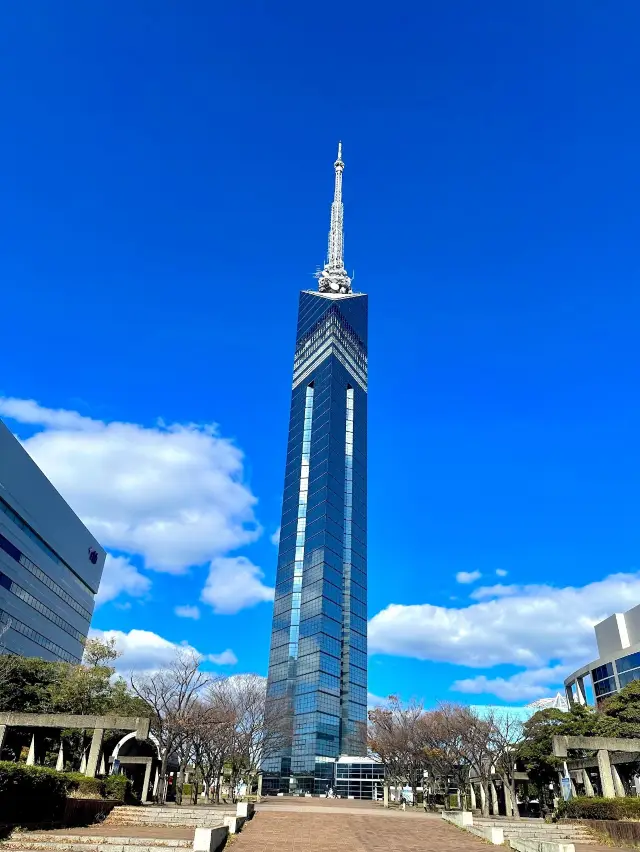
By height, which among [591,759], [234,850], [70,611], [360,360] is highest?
[360,360]

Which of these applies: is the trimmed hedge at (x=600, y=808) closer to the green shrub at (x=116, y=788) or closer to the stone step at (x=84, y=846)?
the stone step at (x=84, y=846)

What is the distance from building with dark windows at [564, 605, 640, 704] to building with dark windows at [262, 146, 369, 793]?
47569 millimetres

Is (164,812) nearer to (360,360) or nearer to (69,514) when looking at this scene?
(69,514)

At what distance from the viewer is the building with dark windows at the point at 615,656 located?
68.8 m

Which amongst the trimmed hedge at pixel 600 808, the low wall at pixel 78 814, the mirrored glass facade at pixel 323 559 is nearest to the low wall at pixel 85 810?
the low wall at pixel 78 814

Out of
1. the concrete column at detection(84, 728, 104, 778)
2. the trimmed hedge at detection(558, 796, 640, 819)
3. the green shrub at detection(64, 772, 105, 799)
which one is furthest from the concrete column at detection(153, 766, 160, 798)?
the trimmed hedge at detection(558, 796, 640, 819)

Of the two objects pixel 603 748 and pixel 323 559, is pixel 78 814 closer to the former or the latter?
pixel 603 748

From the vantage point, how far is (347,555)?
14400cm

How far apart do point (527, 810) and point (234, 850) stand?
42882mm

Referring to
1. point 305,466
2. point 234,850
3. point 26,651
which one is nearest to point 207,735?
point 234,850

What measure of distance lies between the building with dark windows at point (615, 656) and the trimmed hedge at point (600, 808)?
3911 centimetres

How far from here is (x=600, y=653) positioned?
77.2 meters

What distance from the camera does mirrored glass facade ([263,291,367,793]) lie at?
122 m

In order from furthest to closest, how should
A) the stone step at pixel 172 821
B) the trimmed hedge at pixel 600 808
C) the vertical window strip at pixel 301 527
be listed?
the vertical window strip at pixel 301 527 < the trimmed hedge at pixel 600 808 < the stone step at pixel 172 821
